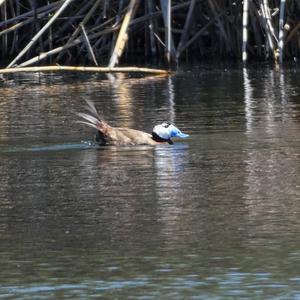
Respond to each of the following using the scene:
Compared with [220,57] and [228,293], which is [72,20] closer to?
[220,57]

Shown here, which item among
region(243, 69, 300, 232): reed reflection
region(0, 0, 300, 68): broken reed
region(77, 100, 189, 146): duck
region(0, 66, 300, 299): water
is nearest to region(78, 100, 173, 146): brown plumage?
region(77, 100, 189, 146): duck

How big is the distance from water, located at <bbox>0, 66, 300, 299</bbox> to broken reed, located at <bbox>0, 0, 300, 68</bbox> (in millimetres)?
4516

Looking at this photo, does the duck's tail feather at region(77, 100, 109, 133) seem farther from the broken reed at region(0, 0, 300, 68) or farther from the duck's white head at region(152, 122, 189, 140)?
the broken reed at region(0, 0, 300, 68)

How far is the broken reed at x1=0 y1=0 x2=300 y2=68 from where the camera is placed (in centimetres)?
2128

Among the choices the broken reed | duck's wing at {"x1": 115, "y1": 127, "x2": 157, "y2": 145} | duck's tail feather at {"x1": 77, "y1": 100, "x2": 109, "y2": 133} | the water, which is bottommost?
the water

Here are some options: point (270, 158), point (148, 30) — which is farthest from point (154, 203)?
point (148, 30)

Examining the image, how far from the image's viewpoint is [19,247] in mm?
8461

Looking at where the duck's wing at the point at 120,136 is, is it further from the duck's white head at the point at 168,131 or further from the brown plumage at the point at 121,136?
the duck's white head at the point at 168,131

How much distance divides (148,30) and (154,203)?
13621mm

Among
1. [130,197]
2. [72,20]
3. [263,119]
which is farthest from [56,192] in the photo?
[72,20]

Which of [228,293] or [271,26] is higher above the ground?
[271,26]

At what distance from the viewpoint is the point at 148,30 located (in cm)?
2323

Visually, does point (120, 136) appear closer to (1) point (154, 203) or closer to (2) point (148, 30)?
(1) point (154, 203)

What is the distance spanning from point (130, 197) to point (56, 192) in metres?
0.65
